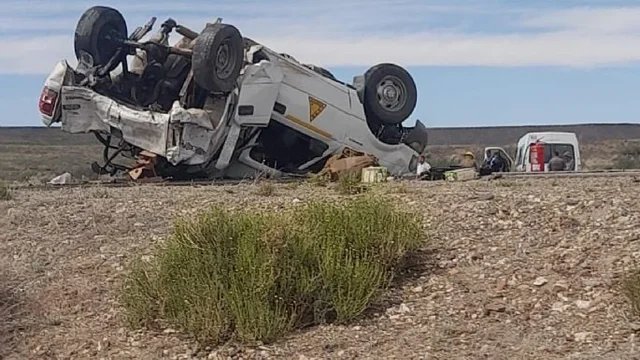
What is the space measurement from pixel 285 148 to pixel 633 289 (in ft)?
41.2

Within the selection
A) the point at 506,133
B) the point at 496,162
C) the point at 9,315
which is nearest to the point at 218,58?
the point at 496,162

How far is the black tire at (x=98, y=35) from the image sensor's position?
61.3 ft

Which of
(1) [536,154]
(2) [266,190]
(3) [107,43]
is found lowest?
(2) [266,190]

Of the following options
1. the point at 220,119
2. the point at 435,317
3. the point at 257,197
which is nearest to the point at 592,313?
the point at 435,317

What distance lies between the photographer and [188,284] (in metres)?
8.59

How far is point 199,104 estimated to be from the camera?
18031 millimetres

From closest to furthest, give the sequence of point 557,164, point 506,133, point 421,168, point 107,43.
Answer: point 107,43
point 421,168
point 557,164
point 506,133

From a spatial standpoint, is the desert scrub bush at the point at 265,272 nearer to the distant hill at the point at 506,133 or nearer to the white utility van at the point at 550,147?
the white utility van at the point at 550,147

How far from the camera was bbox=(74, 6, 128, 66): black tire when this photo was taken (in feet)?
61.3

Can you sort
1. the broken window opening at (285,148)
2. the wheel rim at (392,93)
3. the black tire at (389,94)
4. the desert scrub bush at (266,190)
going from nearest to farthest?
1. the desert scrub bush at (266,190)
2. the broken window opening at (285,148)
3. the black tire at (389,94)
4. the wheel rim at (392,93)

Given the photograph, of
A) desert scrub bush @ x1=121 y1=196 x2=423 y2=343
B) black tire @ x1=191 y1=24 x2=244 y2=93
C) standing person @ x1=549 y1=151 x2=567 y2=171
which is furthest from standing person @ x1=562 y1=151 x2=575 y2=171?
desert scrub bush @ x1=121 y1=196 x2=423 y2=343

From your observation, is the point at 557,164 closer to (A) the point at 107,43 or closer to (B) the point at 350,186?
(A) the point at 107,43

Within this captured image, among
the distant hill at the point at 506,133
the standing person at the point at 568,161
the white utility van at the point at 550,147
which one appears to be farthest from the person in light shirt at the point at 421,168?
the distant hill at the point at 506,133

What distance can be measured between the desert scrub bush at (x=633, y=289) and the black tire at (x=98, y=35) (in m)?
12.4
